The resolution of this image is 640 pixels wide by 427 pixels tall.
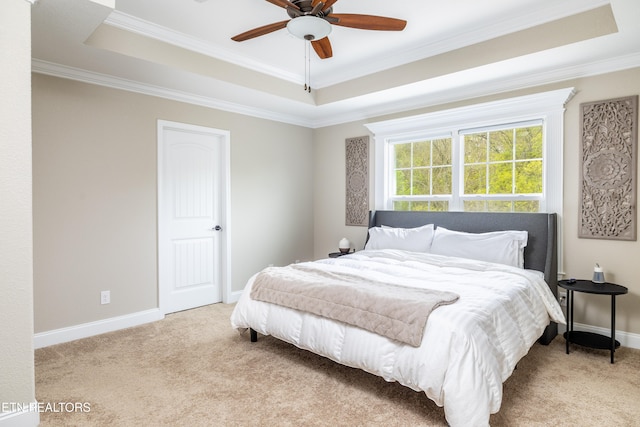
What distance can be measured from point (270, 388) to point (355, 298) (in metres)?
0.82

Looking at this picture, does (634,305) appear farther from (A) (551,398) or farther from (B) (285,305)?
(B) (285,305)

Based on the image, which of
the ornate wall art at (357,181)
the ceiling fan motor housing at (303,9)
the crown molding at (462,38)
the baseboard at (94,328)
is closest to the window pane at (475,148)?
the crown molding at (462,38)

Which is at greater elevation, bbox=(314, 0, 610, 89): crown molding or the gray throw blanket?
bbox=(314, 0, 610, 89): crown molding

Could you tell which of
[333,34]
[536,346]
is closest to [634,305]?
[536,346]

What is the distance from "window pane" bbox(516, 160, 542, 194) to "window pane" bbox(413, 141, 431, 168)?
99 cm

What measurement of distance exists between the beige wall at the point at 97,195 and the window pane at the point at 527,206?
3141mm

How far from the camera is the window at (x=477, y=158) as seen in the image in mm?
3496

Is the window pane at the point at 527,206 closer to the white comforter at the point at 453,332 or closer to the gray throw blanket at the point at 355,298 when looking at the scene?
the white comforter at the point at 453,332

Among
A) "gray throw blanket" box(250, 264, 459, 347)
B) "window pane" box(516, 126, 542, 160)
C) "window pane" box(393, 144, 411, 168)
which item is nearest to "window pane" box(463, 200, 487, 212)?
"window pane" box(516, 126, 542, 160)

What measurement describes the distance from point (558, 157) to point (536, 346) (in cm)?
171

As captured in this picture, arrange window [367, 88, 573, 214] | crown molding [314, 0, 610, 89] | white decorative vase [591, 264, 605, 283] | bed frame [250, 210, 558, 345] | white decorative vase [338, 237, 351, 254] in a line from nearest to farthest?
crown molding [314, 0, 610, 89]
white decorative vase [591, 264, 605, 283]
bed frame [250, 210, 558, 345]
window [367, 88, 573, 214]
white decorative vase [338, 237, 351, 254]

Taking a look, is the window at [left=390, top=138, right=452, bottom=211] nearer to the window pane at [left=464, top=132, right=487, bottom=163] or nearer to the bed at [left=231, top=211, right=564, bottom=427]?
the window pane at [left=464, top=132, right=487, bottom=163]

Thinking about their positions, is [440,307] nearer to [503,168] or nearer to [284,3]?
[284,3]

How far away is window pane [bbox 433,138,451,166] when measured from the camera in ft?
13.9
